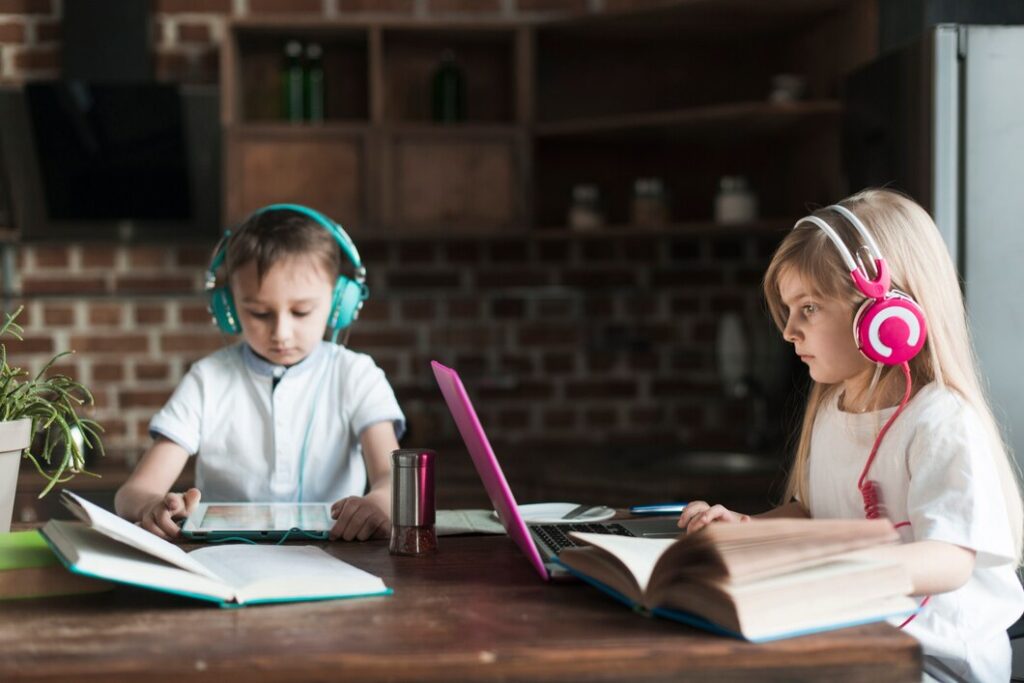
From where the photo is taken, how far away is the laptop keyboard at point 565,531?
49.3 inches

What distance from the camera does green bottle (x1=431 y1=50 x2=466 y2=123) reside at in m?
3.06

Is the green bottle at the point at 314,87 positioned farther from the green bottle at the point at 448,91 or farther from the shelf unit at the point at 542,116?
the green bottle at the point at 448,91

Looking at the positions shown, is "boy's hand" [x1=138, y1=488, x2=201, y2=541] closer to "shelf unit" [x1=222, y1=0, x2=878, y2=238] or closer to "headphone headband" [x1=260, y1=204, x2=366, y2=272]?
"headphone headband" [x1=260, y1=204, x2=366, y2=272]

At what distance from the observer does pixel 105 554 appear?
0.99 meters

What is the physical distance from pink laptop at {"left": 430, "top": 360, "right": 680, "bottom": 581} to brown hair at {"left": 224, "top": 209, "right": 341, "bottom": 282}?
0.58 meters

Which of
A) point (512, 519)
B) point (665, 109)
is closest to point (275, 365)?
point (512, 519)

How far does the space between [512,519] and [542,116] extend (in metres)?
2.31

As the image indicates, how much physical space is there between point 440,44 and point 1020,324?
6.04ft

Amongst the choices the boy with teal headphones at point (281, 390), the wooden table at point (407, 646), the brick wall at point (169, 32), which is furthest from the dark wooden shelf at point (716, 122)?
the wooden table at point (407, 646)

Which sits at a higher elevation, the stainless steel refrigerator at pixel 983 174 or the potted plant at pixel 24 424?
the stainless steel refrigerator at pixel 983 174

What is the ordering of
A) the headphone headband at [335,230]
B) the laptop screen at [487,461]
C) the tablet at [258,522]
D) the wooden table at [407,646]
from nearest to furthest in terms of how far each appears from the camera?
the wooden table at [407,646] < the laptop screen at [487,461] < the tablet at [258,522] < the headphone headband at [335,230]

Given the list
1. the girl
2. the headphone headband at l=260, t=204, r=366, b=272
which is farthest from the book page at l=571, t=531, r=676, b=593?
the headphone headband at l=260, t=204, r=366, b=272

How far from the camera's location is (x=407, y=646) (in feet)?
2.84

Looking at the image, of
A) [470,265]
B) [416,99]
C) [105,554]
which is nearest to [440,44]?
[416,99]
